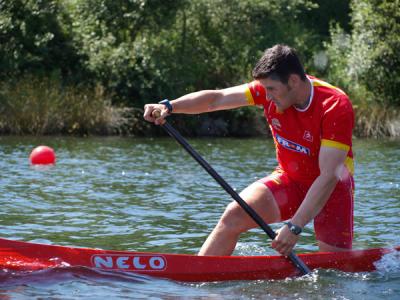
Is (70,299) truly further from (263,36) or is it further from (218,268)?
(263,36)

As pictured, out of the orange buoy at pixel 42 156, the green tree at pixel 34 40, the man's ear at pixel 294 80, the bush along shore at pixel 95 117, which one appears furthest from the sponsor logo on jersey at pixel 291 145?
the green tree at pixel 34 40

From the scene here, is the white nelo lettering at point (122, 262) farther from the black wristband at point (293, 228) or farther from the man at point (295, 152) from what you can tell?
the black wristband at point (293, 228)

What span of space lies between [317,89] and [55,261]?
8.70ft

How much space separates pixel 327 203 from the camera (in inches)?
275

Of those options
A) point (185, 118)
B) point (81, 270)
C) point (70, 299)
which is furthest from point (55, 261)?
point (185, 118)

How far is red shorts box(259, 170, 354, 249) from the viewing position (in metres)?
6.97

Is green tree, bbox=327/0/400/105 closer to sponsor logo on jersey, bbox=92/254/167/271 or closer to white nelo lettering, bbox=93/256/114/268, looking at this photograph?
sponsor logo on jersey, bbox=92/254/167/271

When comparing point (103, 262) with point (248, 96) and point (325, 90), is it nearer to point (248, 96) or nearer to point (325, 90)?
point (248, 96)

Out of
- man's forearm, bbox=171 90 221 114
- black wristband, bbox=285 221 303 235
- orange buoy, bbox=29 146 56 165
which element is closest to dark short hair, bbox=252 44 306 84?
man's forearm, bbox=171 90 221 114

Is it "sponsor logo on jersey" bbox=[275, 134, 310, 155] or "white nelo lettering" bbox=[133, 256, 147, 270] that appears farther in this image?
"white nelo lettering" bbox=[133, 256, 147, 270]

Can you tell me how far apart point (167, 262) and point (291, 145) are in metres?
1.46

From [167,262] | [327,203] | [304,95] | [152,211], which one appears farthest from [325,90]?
[152,211]

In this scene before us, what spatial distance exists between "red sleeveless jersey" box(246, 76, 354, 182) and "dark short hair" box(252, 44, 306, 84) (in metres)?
0.38

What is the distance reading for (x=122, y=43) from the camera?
29125mm
